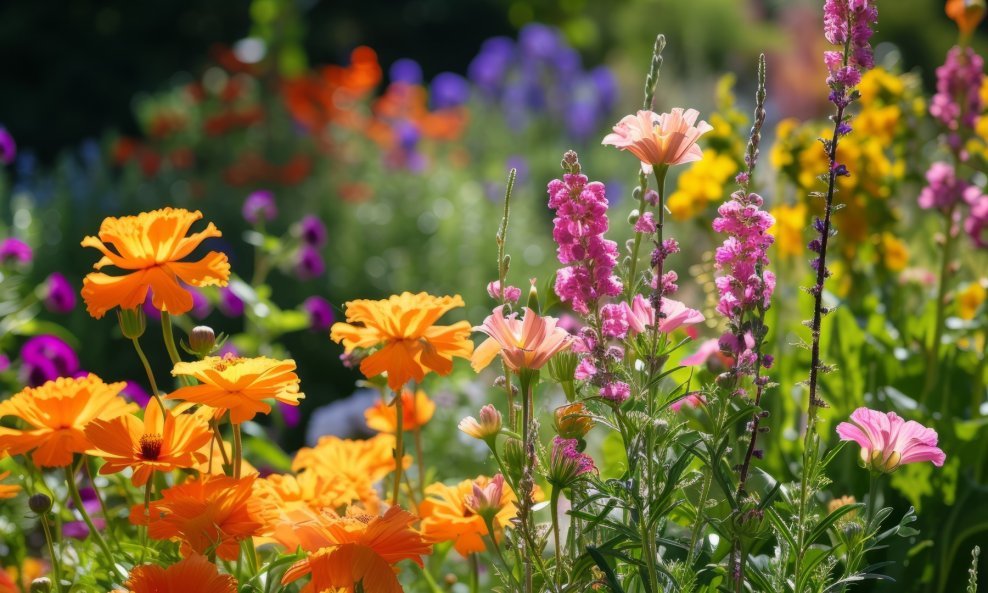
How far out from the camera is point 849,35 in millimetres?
1089

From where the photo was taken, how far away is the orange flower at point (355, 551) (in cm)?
100

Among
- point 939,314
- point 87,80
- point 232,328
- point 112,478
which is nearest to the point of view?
point 112,478

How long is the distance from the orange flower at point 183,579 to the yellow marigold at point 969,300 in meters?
1.87

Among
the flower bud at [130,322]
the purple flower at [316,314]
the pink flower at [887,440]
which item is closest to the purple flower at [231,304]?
the purple flower at [316,314]

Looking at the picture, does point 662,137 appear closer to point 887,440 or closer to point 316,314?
point 887,440

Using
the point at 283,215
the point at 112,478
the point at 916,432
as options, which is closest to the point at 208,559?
the point at 112,478

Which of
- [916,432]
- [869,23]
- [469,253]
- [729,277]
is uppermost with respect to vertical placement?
[869,23]

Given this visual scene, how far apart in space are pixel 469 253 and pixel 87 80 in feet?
18.7

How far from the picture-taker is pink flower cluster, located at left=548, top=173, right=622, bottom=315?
1.06 meters

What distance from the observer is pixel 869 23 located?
1089 millimetres

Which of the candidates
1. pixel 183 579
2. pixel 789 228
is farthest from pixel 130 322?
pixel 789 228

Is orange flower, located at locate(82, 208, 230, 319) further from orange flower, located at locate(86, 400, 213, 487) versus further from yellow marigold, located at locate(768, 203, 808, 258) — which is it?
yellow marigold, located at locate(768, 203, 808, 258)

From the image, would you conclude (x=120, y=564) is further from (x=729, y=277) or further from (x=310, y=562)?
(x=729, y=277)

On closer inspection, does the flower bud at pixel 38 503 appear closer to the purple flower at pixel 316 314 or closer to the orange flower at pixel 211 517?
the orange flower at pixel 211 517
